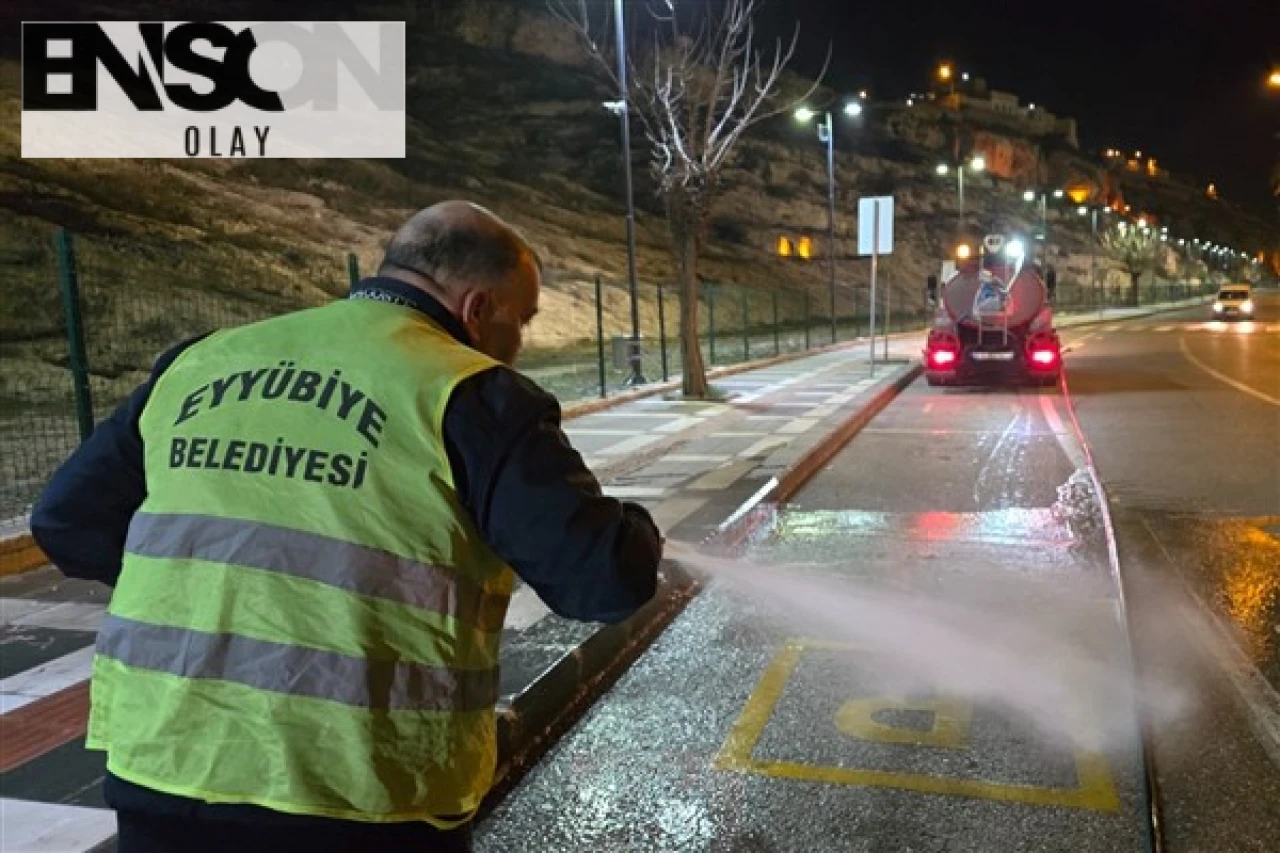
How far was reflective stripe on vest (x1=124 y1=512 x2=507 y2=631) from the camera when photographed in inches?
62.9

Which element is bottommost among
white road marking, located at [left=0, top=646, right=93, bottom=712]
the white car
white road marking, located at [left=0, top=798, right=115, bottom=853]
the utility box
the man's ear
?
white road marking, located at [left=0, top=798, right=115, bottom=853]

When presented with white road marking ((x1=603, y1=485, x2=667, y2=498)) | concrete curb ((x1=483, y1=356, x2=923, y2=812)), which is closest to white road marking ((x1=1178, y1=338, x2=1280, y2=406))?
white road marking ((x1=603, y1=485, x2=667, y2=498))

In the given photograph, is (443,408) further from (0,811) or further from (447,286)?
(0,811)

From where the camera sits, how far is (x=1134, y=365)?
22.2 m

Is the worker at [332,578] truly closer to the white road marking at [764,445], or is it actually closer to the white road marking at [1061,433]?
the white road marking at [764,445]

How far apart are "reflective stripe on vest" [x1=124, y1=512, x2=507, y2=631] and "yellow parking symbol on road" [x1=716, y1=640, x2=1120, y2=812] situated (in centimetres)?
256

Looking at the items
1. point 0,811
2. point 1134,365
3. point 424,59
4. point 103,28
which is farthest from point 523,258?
point 424,59

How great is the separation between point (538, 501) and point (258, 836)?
68cm

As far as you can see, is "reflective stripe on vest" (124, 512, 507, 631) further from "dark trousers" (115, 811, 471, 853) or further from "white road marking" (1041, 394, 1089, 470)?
"white road marking" (1041, 394, 1089, 470)

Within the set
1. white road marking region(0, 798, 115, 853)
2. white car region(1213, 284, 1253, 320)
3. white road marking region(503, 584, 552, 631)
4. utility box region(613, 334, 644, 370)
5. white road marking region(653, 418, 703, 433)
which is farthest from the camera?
white car region(1213, 284, 1253, 320)

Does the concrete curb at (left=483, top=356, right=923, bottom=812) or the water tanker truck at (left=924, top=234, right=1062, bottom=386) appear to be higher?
the water tanker truck at (left=924, top=234, right=1062, bottom=386)

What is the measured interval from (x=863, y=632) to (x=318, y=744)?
13.9ft

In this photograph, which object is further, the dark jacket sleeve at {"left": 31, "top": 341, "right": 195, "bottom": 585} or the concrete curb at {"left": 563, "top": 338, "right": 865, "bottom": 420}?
the concrete curb at {"left": 563, "top": 338, "right": 865, "bottom": 420}

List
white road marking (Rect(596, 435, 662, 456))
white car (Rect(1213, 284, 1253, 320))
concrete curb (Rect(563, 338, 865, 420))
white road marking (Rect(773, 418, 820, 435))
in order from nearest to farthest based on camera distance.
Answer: white road marking (Rect(596, 435, 662, 456))
white road marking (Rect(773, 418, 820, 435))
concrete curb (Rect(563, 338, 865, 420))
white car (Rect(1213, 284, 1253, 320))
